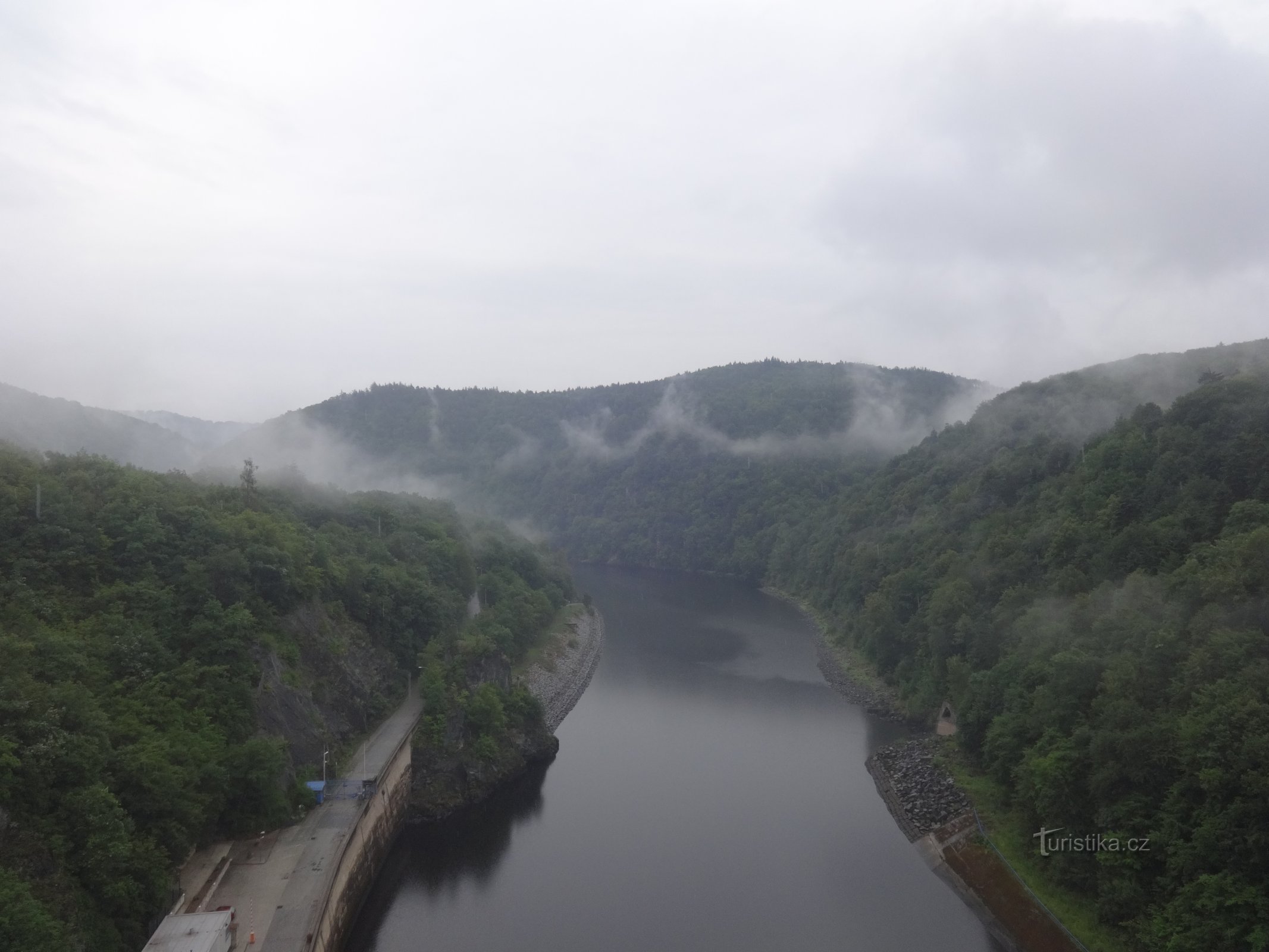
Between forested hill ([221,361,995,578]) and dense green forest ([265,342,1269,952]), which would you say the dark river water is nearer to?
dense green forest ([265,342,1269,952])

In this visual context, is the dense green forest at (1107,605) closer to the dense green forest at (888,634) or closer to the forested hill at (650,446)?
the dense green forest at (888,634)

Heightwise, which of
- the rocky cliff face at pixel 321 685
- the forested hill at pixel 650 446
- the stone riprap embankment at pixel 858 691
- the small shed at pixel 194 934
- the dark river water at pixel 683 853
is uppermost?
the forested hill at pixel 650 446

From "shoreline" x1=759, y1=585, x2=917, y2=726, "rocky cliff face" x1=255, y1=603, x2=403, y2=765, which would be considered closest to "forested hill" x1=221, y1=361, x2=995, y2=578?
"shoreline" x1=759, y1=585, x2=917, y2=726

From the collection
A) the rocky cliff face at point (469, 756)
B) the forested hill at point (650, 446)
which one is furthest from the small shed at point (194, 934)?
the forested hill at point (650, 446)

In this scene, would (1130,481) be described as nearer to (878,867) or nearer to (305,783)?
(878,867)
